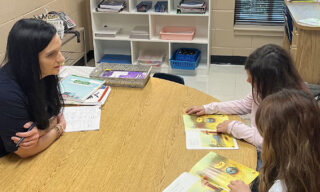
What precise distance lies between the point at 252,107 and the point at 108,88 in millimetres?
860

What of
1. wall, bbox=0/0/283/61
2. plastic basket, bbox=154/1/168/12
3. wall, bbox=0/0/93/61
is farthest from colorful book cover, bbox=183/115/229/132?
wall, bbox=0/0/283/61

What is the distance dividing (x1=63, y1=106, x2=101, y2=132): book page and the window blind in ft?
9.52

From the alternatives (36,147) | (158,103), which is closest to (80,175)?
(36,147)

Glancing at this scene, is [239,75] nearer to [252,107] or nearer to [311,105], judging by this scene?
[252,107]

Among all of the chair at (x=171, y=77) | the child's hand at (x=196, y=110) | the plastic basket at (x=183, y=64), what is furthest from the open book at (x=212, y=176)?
the plastic basket at (x=183, y=64)

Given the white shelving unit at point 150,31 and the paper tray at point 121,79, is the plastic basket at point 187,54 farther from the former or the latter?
the paper tray at point 121,79

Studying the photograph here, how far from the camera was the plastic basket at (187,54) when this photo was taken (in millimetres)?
4141

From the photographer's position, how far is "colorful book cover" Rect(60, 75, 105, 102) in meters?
2.09

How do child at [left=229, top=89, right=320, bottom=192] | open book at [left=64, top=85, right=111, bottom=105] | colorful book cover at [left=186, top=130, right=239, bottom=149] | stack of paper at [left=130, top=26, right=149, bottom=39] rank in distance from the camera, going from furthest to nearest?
stack of paper at [left=130, top=26, right=149, bottom=39] → open book at [left=64, top=85, right=111, bottom=105] → colorful book cover at [left=186, top=130, right=239, bottom=149] → child at [left=229, top=89, right=320, bottom=192]

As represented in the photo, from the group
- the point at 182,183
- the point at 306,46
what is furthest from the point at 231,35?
the point at 182,183

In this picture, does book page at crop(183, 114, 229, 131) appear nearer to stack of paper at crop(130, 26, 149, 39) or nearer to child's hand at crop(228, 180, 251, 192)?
child's hand at crop(228, 180, 251, 192)

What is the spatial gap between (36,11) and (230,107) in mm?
2327

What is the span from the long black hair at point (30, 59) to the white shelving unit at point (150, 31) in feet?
8.44

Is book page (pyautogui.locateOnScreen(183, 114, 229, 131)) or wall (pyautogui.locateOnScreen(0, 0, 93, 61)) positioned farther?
wall (pyautogui.locateOnScreen(0, 0, 93, 61))
